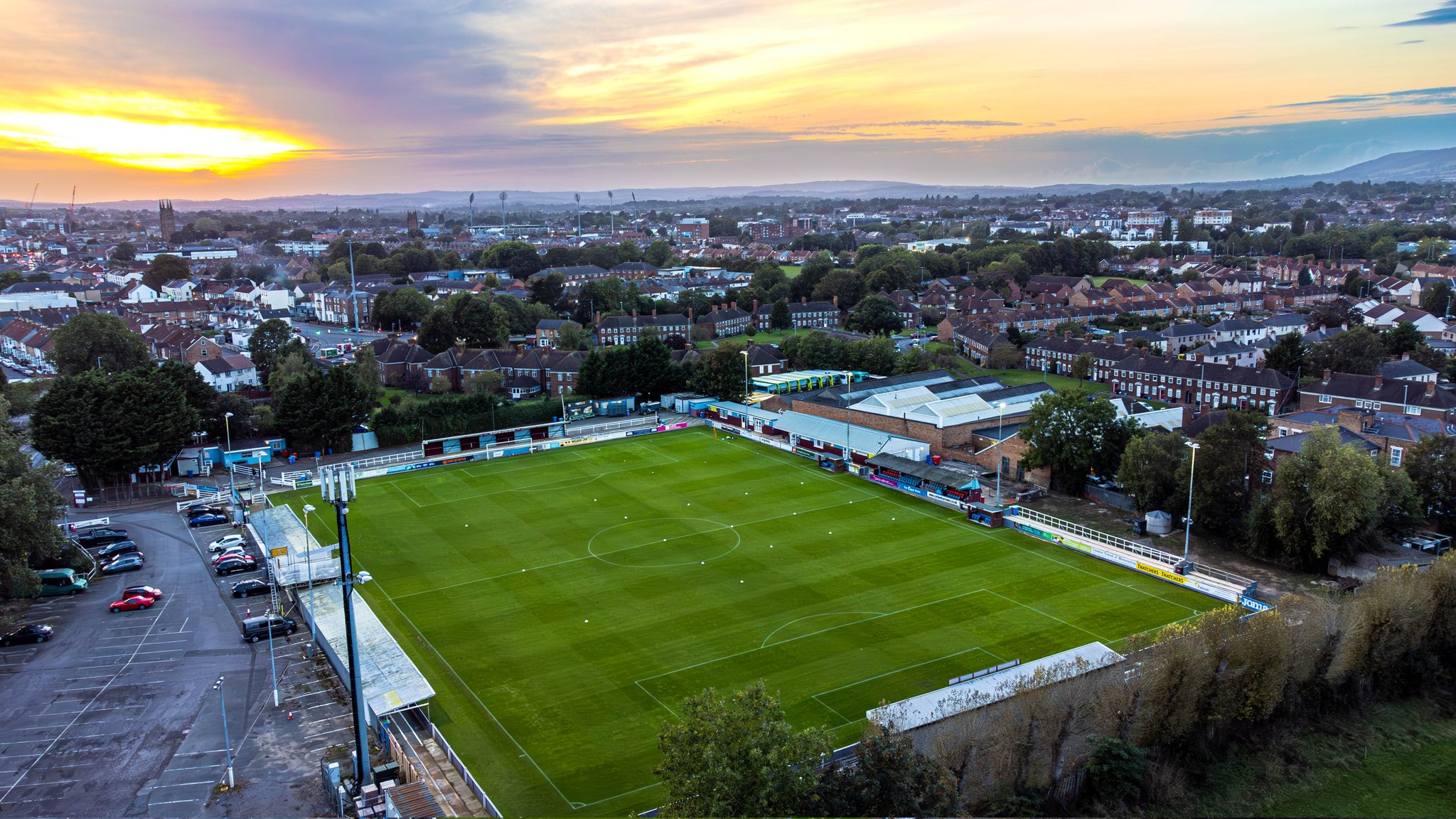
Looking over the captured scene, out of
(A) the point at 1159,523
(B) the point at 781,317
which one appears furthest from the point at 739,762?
(B) the point at 781,317

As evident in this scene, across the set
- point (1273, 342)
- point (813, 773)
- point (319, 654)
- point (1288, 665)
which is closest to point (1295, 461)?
point (1288, 665)

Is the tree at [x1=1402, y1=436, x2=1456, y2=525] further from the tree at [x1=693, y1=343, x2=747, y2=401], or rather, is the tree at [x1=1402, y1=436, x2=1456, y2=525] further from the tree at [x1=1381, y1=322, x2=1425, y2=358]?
the tree at [x1=1381, y1=322, x2=1425, y2=358]

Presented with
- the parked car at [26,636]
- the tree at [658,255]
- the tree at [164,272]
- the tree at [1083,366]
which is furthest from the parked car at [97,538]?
the tree at [658,255]

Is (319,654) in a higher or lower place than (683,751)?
lower

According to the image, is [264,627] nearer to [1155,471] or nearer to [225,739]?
[225,739]

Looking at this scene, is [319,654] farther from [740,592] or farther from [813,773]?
[813,773]

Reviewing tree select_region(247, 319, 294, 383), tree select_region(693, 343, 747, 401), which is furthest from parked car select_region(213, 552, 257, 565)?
tree select_region(247, 319, 294, 383)
